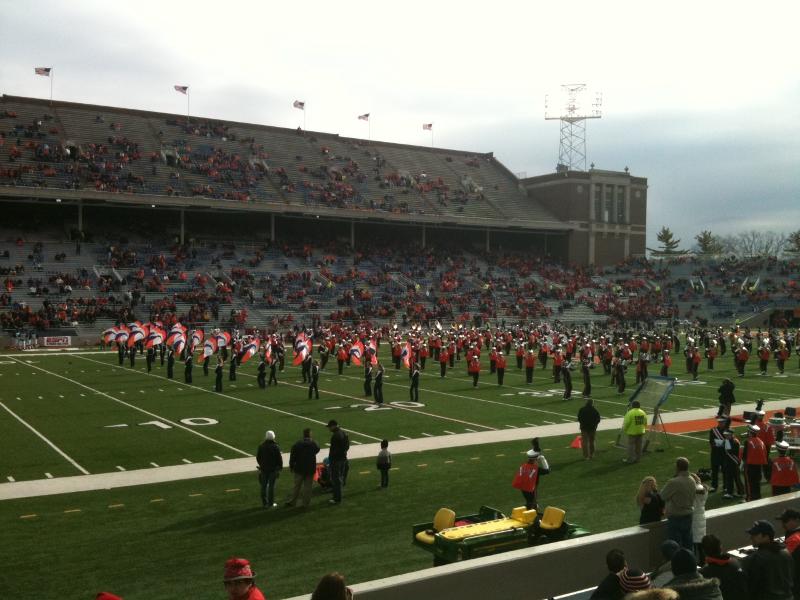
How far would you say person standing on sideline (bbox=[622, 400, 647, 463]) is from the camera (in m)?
14.0

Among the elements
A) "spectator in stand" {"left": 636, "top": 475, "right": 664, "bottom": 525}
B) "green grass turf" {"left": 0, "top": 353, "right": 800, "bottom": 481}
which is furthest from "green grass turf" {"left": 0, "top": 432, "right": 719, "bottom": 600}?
"green grass turf" {"left": 0, "top": 353, "right": 800, "bottom": 481}

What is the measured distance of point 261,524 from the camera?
10523 millimetres

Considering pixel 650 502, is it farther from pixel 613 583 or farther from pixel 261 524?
pixel 261 524

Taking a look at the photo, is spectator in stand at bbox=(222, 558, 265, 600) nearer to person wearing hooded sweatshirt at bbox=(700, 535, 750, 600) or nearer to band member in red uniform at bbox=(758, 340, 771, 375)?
person wearing hooded sweatshirt at bbox=(700, 535, 750, 600)

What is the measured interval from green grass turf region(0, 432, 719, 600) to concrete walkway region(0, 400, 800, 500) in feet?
1.48

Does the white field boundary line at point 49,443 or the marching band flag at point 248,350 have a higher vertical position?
the marching band flag at point 248,350

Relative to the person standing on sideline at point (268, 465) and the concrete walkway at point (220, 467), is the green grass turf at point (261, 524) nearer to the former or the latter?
the person standing on sideline at point (268, 465)

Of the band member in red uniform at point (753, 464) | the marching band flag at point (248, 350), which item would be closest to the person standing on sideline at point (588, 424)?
the band member in red uniform at point (753, 464)

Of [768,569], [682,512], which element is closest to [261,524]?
[682,512]

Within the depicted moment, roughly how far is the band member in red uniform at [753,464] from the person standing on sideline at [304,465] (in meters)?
6.01

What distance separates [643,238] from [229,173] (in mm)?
38852

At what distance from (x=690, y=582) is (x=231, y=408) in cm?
1665

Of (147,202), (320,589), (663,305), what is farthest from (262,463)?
(663,305)

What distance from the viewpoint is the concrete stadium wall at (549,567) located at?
19.7 ft
